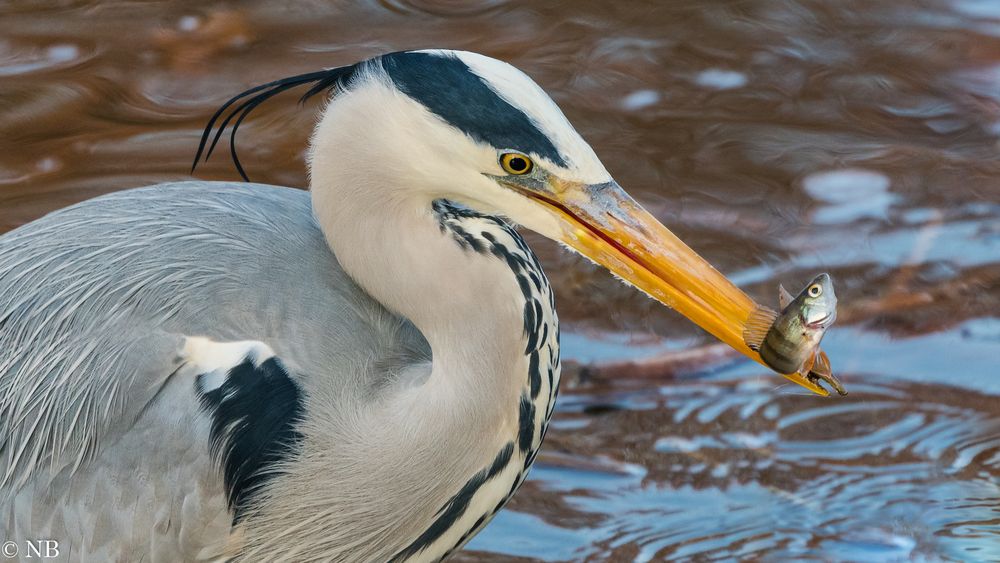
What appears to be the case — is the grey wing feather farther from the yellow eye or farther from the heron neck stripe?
the yellow eye

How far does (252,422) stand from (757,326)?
1.04 meters

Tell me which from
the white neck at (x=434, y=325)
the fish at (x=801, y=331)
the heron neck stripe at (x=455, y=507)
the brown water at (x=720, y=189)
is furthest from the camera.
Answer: the brown water at (x=720, y=189)

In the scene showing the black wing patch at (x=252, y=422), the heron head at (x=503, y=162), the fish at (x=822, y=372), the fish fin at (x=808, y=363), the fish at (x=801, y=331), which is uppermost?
the heron head at (x=503, y=162)

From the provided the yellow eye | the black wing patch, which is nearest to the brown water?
the black wing patch

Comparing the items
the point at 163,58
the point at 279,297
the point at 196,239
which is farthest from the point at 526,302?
the point at 163,58

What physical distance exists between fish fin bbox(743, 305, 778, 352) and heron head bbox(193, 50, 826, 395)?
15 mm

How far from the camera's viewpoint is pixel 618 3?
6.21 metres

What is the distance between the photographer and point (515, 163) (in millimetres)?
2719

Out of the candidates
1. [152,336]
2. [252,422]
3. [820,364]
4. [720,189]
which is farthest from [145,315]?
[720,189]

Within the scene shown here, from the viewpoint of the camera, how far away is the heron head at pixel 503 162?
2.69m

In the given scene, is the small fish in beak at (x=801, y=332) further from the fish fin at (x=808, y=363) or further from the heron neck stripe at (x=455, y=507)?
the heron neck stripe at (x=455, y=507)

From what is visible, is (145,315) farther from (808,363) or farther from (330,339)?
(808,363)

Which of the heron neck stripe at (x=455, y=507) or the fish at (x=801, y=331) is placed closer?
the fish at (x=801, y=331)

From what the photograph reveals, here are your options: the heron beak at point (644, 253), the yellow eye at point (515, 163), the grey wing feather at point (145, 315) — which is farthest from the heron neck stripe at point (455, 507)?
the yellow eye at point (515, 163)
